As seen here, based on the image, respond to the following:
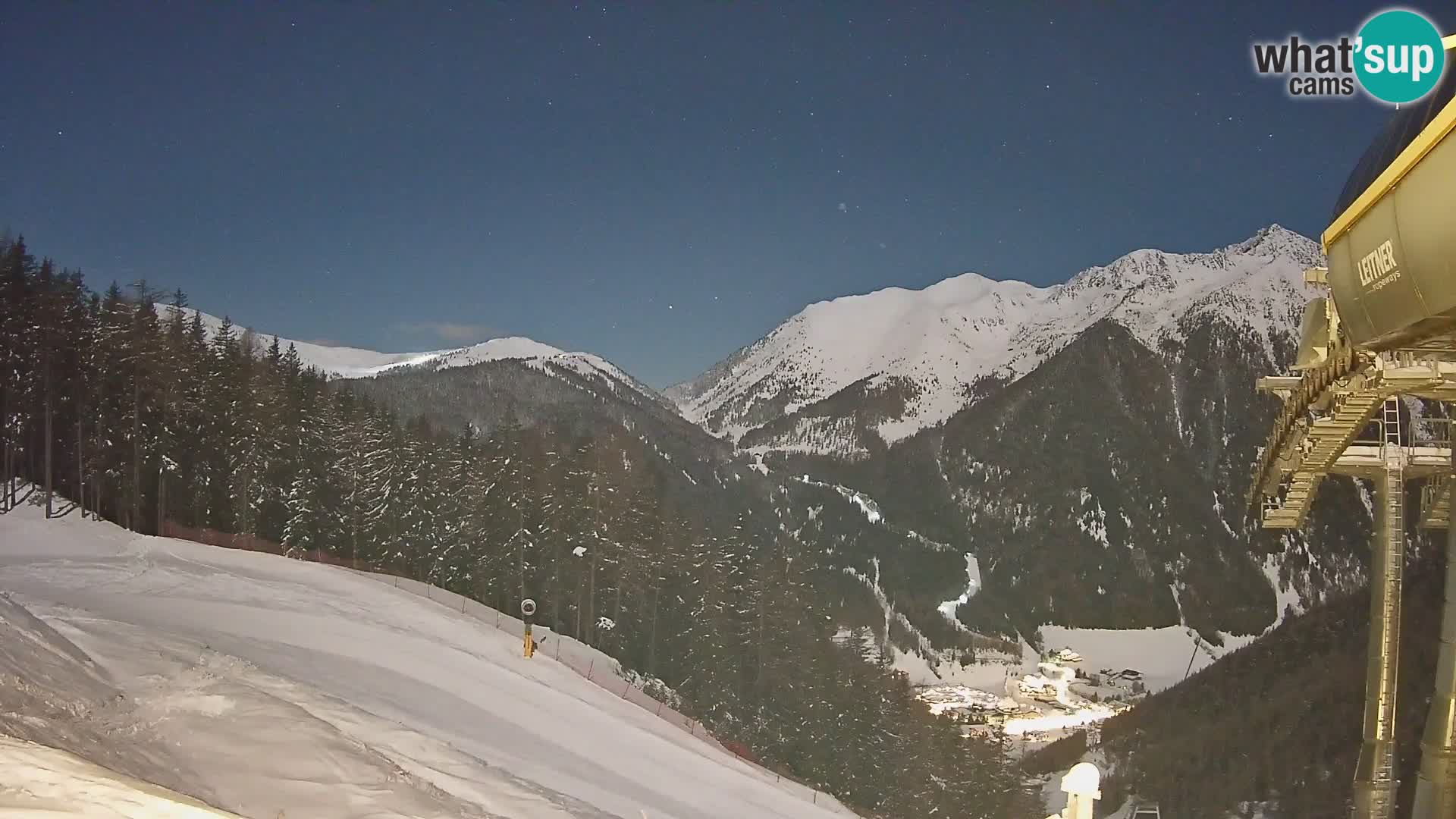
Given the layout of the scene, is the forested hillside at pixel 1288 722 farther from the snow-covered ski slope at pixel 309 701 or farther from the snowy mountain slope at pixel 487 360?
the snowy mountain slope at pixel 487 360

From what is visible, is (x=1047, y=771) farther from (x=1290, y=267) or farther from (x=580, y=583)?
(x=1290, y=267)

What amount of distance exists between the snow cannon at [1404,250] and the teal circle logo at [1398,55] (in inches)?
98.1

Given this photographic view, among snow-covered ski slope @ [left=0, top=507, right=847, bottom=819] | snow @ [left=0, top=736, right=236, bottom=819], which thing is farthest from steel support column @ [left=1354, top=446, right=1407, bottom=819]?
snow @ [left=0, top=736, right=236, bottom=819]

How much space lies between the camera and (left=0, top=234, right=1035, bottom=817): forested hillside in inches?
1129

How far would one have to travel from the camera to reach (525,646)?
1714cm

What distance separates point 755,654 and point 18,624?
3041 cm

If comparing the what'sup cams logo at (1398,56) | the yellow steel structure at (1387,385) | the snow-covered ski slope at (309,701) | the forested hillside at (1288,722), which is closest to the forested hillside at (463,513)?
the forested hillside at (1288,722)

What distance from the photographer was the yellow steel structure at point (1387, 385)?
2.02 meters

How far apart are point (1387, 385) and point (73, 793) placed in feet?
27.7

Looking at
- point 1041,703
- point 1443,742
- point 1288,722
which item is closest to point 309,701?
point 1443,742

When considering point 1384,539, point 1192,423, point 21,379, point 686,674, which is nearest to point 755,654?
point 686,674

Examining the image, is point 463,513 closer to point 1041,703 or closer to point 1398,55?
point 1398,55

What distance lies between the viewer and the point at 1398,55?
4.56 m

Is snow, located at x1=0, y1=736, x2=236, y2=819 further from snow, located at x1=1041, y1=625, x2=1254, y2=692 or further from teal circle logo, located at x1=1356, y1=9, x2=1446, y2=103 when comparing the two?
snow, located at x1=1041, y1=625, x2=1254, y2=692
